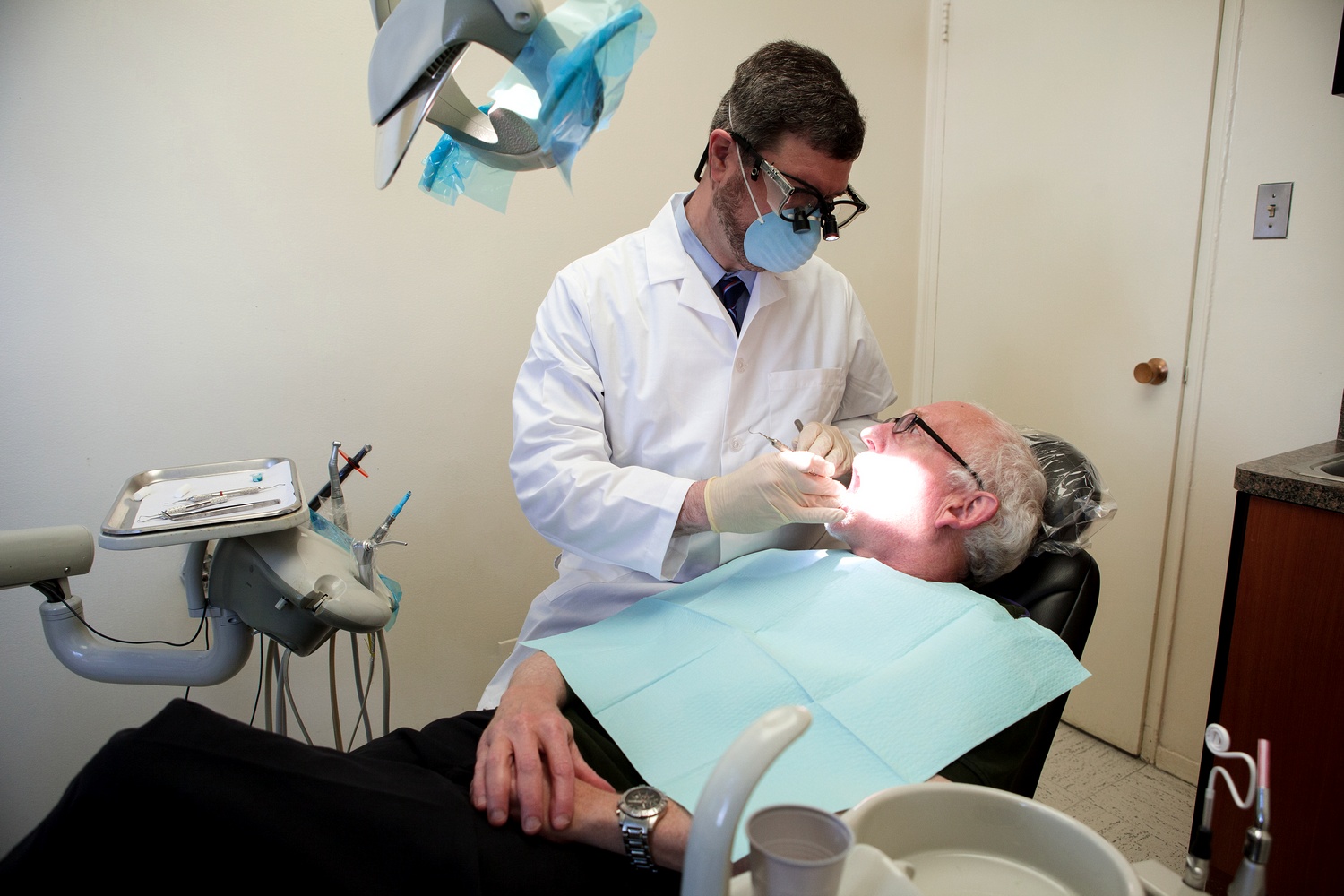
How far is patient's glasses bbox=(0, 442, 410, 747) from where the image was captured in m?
1.07

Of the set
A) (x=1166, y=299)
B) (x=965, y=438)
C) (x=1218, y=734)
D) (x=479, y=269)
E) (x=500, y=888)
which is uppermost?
(x=479, y=269)

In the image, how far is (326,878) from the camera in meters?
0.78

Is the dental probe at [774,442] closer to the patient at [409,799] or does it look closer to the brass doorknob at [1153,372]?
the patient at [409,799]

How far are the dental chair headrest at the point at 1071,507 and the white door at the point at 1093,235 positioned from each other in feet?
3.21

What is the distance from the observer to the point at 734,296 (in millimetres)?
1669

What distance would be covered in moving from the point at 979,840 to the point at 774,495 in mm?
663

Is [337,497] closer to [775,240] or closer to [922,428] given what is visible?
[775,240]

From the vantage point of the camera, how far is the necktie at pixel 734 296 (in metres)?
1.65

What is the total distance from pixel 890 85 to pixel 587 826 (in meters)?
2.57

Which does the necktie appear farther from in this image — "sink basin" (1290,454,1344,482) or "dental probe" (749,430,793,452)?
"sink basin" (1290,454,1344,482)

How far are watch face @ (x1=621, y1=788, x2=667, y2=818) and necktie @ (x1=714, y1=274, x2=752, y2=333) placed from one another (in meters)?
0.98

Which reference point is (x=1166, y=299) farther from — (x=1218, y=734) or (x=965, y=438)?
(x=1218, y=734)

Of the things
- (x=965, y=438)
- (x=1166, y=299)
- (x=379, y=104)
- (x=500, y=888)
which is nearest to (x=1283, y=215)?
(x=1166, y=299)

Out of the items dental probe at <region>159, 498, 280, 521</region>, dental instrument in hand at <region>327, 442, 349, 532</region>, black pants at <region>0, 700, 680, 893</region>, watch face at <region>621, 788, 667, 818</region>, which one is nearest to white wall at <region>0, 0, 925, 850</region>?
dental instrument in hand at <region>327, 442, 349, 532</region>
